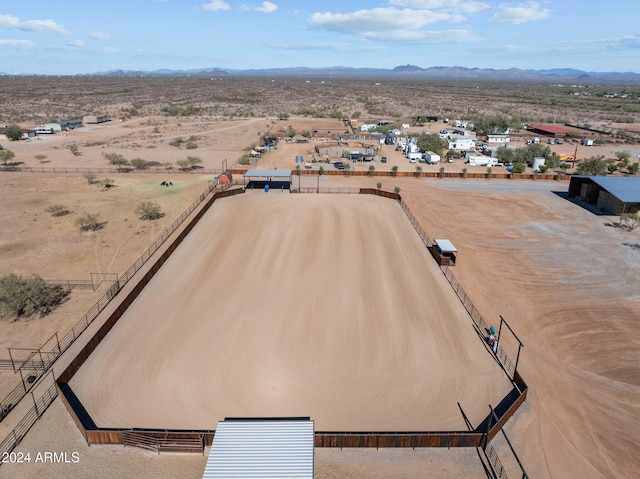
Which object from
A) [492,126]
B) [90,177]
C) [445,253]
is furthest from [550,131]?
[90,177]

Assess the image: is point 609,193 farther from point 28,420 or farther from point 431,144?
point 28,420

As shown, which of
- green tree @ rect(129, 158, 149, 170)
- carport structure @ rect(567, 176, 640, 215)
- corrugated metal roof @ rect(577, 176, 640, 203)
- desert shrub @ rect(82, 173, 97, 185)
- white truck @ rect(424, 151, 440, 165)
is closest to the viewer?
corrugated metal roof @ rect(577, 176, 640, 203)

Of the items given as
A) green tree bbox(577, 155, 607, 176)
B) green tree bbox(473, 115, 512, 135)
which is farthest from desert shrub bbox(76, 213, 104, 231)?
green tree bbox(473, 115, 512, 135)

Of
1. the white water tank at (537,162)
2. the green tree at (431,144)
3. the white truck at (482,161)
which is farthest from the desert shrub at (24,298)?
the white water tank at (537,162)

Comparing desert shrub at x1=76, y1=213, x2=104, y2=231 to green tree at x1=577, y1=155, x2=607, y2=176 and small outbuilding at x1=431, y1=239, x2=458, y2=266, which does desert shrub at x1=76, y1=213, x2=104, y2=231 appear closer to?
small outbuilding at x1=431, y1=239, x2=458, y2=266

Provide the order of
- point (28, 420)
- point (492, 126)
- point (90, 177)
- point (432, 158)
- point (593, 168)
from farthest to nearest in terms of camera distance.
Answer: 1. point (492, 126)
2. point (432, 158)
3. point (593, 168)
4. point (90, 177)
5. point (28, 420)

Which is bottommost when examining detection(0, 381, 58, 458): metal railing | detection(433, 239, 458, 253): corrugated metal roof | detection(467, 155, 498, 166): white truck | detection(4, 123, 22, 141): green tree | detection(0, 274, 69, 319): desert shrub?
detection(0, 381, 58, 458): metal railing

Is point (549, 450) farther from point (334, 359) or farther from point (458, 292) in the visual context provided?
point (458, 292)
